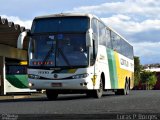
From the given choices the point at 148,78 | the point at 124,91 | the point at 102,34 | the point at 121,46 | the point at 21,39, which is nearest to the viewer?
the point at 21,39

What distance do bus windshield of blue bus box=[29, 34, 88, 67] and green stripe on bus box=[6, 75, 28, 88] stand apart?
14802mm

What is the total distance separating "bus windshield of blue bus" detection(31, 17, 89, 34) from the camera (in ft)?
62.1

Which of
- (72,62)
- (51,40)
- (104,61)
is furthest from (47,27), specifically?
(104,61)

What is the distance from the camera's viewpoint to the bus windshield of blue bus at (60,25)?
1894 cm

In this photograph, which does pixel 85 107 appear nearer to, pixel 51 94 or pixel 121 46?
pixel 51 94

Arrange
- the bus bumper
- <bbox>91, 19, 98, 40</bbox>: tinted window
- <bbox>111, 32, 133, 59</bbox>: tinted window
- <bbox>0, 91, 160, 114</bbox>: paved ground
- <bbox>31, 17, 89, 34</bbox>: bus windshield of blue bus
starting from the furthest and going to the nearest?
<bbox>111, 32, 133, 59</bbox>: tinted window → <bbox>91, 19, 98, 40</bbox>: tinted window → <bbox>31, 17, 89, 34</bbox>: bus windshield of blue bus → the bus bumper → <bbox>0, 91, 160, 114</bbox>: paved ground

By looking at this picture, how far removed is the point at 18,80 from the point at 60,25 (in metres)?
15.0

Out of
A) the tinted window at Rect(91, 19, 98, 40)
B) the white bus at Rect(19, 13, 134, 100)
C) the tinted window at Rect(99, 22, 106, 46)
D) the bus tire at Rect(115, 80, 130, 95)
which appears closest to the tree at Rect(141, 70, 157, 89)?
the bus tire at Rect(115, 80, 130, 95)

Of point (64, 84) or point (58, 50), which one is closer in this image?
point (64, 84)

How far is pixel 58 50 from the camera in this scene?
741 inches

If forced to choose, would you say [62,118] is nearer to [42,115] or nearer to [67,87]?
[42,115]
